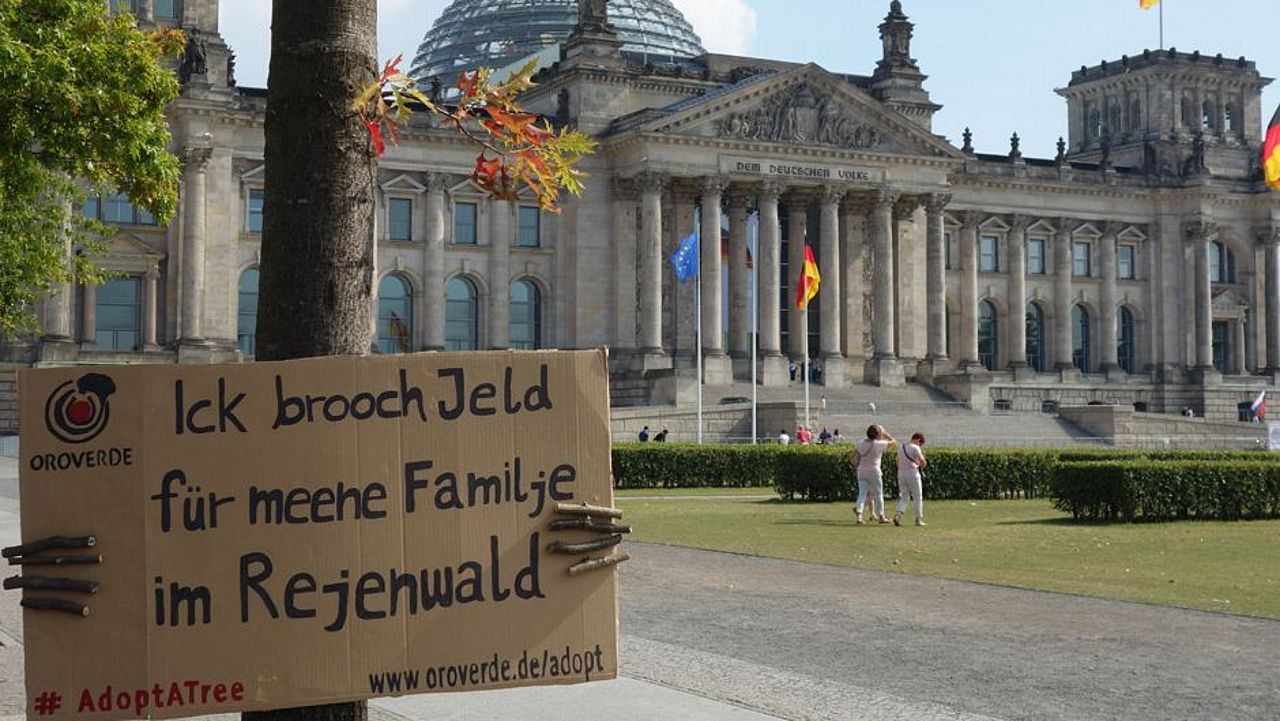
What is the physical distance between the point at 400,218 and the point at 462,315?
18.2 feet

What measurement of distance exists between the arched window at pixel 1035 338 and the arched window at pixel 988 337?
2177mm

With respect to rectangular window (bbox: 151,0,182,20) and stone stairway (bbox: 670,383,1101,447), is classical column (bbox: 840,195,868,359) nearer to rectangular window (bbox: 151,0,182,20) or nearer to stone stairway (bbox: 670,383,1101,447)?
stone stairway (bbox: 670,383,1101,447)

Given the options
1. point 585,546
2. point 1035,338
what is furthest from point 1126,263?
point 585,546

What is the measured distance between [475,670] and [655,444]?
4059 centimetres

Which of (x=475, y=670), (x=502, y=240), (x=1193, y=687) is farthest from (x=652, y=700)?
(x=502, y=240)

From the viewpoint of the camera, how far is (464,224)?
76250 millimetres

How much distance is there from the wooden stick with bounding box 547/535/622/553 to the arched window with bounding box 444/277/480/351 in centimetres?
6988

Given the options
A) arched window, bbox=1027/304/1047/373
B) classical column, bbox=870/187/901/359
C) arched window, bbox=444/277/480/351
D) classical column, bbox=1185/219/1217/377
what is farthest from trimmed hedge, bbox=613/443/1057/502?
classical column, bbox=1185/219/1217/377

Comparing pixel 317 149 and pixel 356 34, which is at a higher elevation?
pixel 356 34

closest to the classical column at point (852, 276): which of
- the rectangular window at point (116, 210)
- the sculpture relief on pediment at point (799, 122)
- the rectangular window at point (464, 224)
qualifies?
the sculpture relief on pediment at point (799, 122)

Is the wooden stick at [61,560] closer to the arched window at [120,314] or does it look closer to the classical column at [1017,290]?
the arched window at [120,314]

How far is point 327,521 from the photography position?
6.03 m

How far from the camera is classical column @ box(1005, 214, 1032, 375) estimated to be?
3536 inches

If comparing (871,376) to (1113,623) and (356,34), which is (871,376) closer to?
(1113,623)
